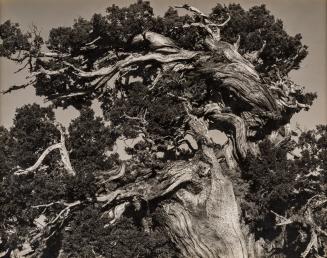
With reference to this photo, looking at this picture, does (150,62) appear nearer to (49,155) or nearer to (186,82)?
(186,82)

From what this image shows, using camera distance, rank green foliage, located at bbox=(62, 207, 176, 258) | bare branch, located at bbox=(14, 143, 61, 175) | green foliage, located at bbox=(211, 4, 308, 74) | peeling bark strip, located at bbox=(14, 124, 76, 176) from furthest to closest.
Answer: green foliage, located at bbox=(211, 4, 308, 74) → peeling bark strip, located at bbox=(14, 124, 76, 176) → bare branch, located at bbox=(14, 143, 61, 175) → green foliage, located at bbox=(62, 207, 176, 258)

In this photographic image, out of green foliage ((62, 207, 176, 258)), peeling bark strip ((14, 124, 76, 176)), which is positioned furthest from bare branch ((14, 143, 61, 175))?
green foliage ((62, 207, 176, 258))

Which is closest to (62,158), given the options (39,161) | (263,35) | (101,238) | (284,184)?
(39,161)

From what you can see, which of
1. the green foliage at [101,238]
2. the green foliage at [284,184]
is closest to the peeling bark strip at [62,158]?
the green foliage at [101,238]

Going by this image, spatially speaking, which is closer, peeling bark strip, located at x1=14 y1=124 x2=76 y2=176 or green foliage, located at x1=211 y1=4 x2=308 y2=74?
peeling bark strip, located at x1=14 y1=124 x2=76 y2=176

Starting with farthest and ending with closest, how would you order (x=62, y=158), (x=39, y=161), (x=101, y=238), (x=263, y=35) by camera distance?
(x=263, y=35), (x=62, y=158), (x=39, y=161), (x=101, y=238)

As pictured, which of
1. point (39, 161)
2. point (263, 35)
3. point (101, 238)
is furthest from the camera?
point (263, 35)

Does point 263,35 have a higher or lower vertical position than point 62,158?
higher

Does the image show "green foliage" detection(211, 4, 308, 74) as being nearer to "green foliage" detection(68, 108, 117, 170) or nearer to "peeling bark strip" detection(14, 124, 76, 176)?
"green foliage" detection(68, 108, 117, 170)

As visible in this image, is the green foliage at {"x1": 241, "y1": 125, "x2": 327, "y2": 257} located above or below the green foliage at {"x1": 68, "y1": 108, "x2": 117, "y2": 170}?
below

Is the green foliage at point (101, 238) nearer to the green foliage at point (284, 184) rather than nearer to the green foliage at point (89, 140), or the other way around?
the green foliage at point (89, 140)

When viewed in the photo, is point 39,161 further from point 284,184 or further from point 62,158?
point 284,184

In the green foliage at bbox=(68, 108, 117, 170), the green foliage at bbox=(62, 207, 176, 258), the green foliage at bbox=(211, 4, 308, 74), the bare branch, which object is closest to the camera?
the green foliage at bbox=(62, 207, 176, 258)

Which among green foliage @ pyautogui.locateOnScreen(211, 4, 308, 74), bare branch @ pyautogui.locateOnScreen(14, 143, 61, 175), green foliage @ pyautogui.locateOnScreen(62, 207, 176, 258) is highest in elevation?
green foliage @ pyautogui.locateOnScreen(211, 4, 308, 74)
